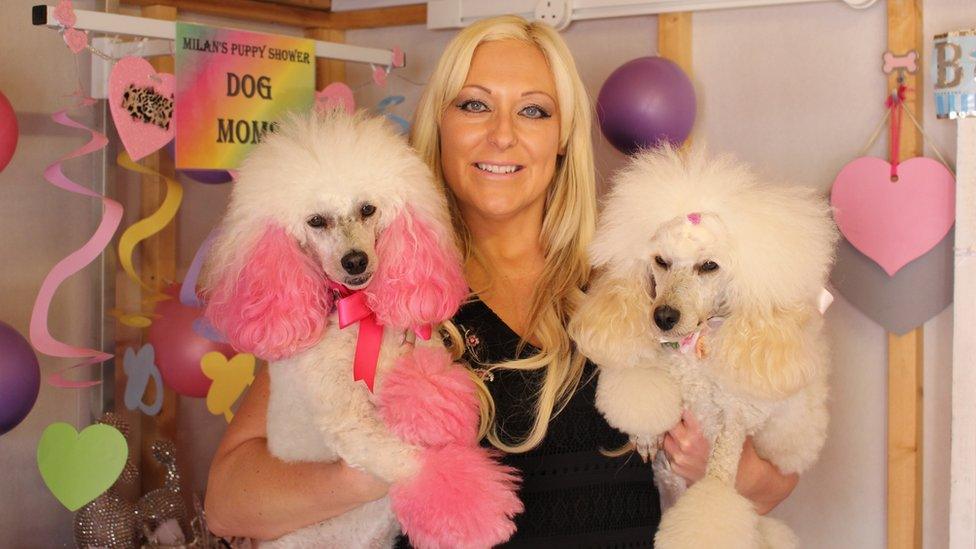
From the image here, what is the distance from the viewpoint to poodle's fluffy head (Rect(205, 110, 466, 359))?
1.49 m

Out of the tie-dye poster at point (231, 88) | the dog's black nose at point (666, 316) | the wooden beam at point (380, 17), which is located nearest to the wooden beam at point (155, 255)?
the tie-dye poster at point (231, 88)

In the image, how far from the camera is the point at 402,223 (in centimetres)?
155

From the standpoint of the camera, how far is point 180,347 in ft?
7.88

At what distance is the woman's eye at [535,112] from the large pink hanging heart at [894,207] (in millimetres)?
750

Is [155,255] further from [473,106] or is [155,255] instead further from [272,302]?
[272,302]

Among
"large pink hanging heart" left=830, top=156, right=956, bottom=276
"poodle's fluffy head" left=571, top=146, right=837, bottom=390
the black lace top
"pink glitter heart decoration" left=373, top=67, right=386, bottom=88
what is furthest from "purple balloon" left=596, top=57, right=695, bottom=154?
the black lace top

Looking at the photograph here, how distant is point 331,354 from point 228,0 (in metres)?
1.69

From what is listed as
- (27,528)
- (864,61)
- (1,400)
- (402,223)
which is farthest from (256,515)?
(864,61)

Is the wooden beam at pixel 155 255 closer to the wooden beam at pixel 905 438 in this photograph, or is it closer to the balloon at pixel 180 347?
the balloon at pixel 180 347

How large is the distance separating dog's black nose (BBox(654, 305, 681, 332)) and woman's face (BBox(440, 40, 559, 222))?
36 cm

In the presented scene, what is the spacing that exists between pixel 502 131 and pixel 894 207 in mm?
985

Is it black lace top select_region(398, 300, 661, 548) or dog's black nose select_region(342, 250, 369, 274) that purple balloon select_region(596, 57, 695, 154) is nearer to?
black lace top select_region(398, 300, 661, 548)

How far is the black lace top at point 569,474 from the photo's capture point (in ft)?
5.32

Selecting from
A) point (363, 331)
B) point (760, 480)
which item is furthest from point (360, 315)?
point (760, 480)
